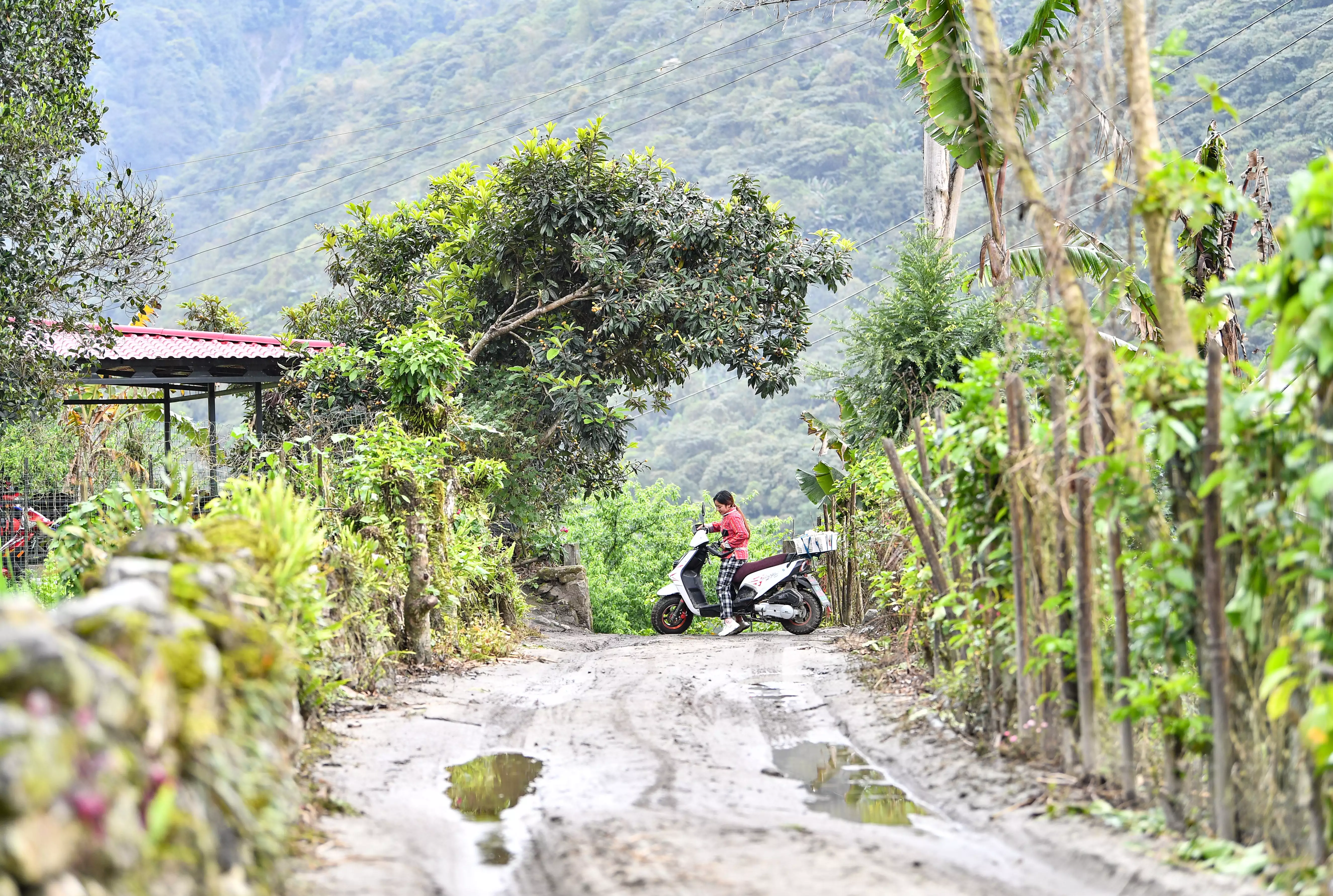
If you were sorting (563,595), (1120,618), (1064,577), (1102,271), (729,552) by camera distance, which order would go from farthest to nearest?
1. (563,595)
2. (729,552)
3. (1102,271)
4. (1064,577)
5. (1120,618)

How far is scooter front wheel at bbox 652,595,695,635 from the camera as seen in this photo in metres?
12.5

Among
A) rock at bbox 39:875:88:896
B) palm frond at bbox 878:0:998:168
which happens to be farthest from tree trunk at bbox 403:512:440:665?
rock at bbox 39:875:88:896

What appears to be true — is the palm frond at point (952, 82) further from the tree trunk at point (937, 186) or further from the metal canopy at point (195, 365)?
the metal canopy at point (195, 365)

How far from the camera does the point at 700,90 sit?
50125 millimetres

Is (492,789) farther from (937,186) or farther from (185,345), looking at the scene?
(937,186)

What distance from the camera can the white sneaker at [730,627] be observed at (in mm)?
11797

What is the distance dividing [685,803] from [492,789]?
1063mm

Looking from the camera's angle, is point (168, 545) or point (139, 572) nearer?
point (139, 572)

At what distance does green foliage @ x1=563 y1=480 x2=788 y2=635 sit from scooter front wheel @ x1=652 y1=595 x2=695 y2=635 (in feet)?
21.5

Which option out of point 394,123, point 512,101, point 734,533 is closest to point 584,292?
point 734,533

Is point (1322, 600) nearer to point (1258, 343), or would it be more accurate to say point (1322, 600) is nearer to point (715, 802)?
point (715, 802)

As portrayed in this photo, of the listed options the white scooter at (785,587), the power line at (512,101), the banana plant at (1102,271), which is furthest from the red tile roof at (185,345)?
the power line at (512,101)

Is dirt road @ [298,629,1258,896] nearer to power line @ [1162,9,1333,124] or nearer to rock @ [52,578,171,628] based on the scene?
rock @ [52,578,171,628]

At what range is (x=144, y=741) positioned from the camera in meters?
2.78
